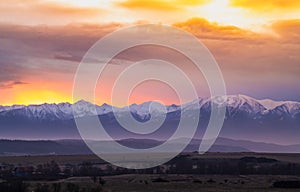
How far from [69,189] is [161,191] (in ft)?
64.2

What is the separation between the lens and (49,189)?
431 feet

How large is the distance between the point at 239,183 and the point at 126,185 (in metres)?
28.3

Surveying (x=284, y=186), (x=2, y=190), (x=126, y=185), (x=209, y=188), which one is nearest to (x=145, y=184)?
(x=126, y=185)

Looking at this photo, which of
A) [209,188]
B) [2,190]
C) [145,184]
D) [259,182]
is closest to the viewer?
[2,190]

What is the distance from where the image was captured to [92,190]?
5069 inches

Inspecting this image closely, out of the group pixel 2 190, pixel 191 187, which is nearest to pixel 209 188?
pixel 191 187

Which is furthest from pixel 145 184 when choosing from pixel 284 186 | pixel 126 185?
pixel 284 186

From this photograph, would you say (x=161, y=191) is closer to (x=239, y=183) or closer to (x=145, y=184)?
(x=145, y=184)

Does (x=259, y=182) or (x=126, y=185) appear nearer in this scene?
(x=126, y=185)

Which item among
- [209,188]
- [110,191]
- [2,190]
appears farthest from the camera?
[209,188]

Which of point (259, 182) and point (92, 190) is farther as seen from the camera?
point (259, 182)

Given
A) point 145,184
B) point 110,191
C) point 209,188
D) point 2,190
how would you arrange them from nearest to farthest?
point 2,190
point 110,191
point 209,188
point 145,184

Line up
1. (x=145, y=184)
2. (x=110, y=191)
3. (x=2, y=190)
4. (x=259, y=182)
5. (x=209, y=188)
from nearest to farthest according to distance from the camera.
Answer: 1. (x=2, y=190)
2. (x=110, y=191)
3. (x=209, y=188)
4. (x=145, y=184)
5. (x=259, y=182)

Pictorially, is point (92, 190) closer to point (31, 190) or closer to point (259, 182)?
point (31, 190)
